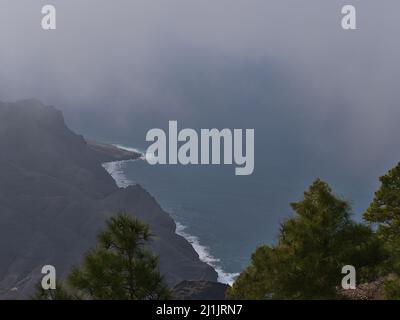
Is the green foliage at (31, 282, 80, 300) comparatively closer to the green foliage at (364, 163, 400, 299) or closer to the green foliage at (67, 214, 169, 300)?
the green foliage at (67, 214, 169, 300)

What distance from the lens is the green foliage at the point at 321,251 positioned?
24344 mm

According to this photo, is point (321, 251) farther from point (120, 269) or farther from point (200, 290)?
point (200, 290)

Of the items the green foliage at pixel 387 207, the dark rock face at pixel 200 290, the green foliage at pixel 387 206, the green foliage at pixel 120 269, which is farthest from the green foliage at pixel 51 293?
the dark rock face at pixel 200 290

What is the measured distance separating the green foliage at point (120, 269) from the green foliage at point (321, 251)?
22.0 ft

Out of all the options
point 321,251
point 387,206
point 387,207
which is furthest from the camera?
point 387,206

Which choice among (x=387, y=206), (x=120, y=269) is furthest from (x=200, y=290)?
(x=120, y=269)

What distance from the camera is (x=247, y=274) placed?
4131 centimetres

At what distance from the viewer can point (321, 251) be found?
24.6 m

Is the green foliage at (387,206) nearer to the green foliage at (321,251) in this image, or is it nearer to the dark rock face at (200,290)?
the green foliage at (321,251)

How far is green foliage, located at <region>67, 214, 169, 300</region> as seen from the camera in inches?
829

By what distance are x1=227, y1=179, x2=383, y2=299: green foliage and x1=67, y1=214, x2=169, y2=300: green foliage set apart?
671 cm

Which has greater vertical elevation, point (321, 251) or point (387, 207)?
point (387, 207)

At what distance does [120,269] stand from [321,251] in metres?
9.70
